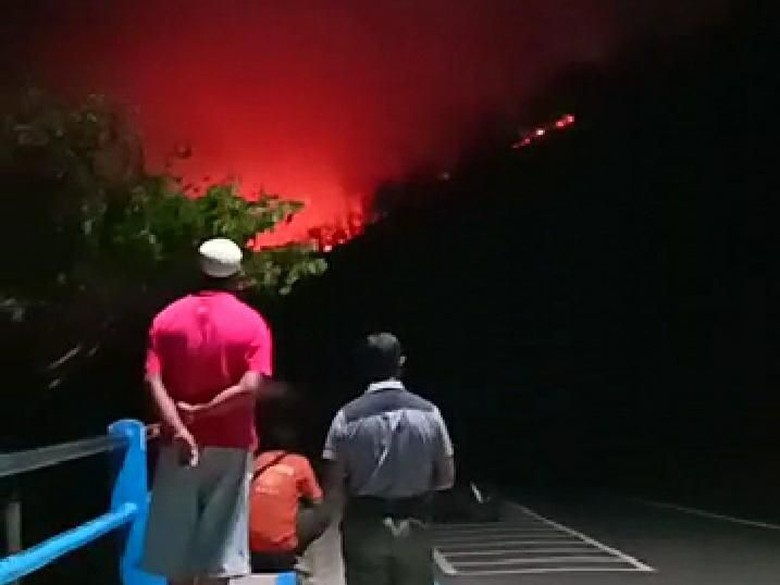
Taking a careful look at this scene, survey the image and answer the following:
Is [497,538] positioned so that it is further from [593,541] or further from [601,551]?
[601,551]

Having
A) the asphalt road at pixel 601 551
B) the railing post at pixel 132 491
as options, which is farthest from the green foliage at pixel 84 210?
the railing post at pixel 132 491

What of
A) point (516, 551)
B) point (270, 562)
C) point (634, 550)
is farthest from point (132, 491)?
point (634, 550)

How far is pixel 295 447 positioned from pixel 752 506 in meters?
18.1

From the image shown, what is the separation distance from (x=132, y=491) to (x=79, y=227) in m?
9.80

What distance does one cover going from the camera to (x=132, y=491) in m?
8.03

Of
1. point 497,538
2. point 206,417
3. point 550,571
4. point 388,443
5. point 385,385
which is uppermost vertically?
point 385,385

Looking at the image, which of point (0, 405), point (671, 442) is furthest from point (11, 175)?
point (671, 442)

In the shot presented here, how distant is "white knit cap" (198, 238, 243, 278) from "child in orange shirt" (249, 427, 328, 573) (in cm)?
250

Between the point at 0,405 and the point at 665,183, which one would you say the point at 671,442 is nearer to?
the point at 665,183

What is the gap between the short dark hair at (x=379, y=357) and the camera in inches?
297

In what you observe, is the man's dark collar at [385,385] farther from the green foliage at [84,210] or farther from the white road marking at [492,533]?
the white road marking at [492,533]

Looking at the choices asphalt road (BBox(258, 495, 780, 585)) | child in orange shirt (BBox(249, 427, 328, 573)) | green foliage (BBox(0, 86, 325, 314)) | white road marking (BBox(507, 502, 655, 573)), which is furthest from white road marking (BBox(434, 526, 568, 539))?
child in orange shirt (BBox(249, 427, 328, 573))

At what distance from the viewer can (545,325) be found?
57938 mm

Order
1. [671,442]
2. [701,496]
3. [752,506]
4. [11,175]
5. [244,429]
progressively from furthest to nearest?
[671,442], [701,496], [752,506], [11,175], [244,429]
